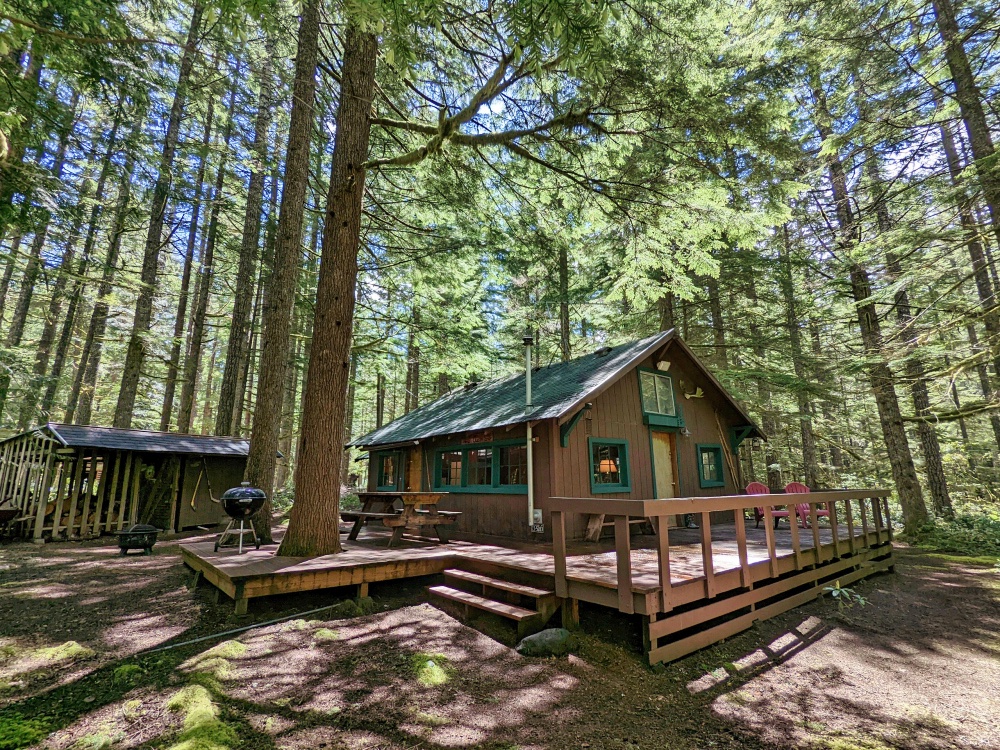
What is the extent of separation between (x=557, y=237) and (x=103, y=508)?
1273cm

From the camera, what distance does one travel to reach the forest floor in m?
2.95

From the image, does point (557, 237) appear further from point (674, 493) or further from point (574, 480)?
point (674, 493)

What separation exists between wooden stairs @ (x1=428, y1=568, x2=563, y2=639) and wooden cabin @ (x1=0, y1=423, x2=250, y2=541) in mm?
8354

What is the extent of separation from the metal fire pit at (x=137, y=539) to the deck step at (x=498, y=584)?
621 centimetres

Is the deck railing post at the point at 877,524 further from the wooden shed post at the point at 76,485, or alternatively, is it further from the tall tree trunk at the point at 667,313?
the wooden shed post at the point at 76,485

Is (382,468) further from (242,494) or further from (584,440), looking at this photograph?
(242,494)

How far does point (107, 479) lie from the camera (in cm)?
1098

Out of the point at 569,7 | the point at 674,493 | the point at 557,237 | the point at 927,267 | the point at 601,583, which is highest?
the point at 557,237

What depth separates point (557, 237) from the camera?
840 cm

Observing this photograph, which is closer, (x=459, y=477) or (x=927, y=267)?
(x=927, y=267)

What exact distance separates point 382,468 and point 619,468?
7.66 metres

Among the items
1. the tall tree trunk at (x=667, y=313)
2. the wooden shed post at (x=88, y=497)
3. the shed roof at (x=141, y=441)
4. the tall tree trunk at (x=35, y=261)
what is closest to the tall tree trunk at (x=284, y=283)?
the tall tree trunk at (x=35, y=261)

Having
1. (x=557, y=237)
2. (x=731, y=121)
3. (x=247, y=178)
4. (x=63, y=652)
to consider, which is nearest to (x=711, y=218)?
(x=731, y=121)

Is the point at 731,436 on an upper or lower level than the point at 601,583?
upper
